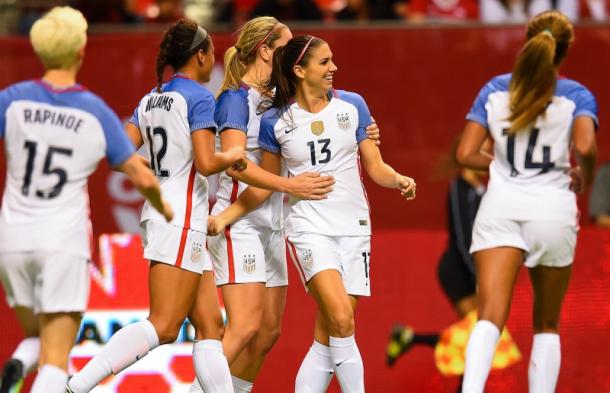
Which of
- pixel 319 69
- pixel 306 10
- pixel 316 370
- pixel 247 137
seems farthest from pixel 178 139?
pixel 306 10

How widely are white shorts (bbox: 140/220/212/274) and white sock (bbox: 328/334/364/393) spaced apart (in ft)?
2.69

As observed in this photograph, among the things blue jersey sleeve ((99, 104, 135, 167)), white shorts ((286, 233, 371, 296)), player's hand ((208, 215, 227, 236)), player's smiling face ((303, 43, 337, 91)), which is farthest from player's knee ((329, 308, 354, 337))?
blue jersey sleeve ((99, 104, 135, 167))

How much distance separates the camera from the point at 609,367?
9.12 m

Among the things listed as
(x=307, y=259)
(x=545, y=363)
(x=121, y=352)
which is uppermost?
(x=307, y=259)

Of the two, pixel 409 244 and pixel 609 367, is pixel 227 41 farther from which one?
pixel 609 367

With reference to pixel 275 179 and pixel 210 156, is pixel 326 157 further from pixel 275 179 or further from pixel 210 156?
pixel 210 156

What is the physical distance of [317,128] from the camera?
705 centimetres

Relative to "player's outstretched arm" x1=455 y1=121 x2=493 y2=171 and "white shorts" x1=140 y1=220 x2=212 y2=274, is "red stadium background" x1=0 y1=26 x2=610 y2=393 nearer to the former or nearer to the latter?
"player's outstretched arm" x1=455 y1=121 x2=493 y2=171

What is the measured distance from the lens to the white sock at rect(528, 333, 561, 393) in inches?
286

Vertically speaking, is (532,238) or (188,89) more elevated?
(188,89)

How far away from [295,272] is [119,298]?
1.27 meters

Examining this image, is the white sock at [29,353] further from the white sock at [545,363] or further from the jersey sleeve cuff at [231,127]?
the white sock at [545,363]

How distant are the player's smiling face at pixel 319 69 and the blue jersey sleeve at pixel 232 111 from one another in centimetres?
37

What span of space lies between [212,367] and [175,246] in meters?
0.67
